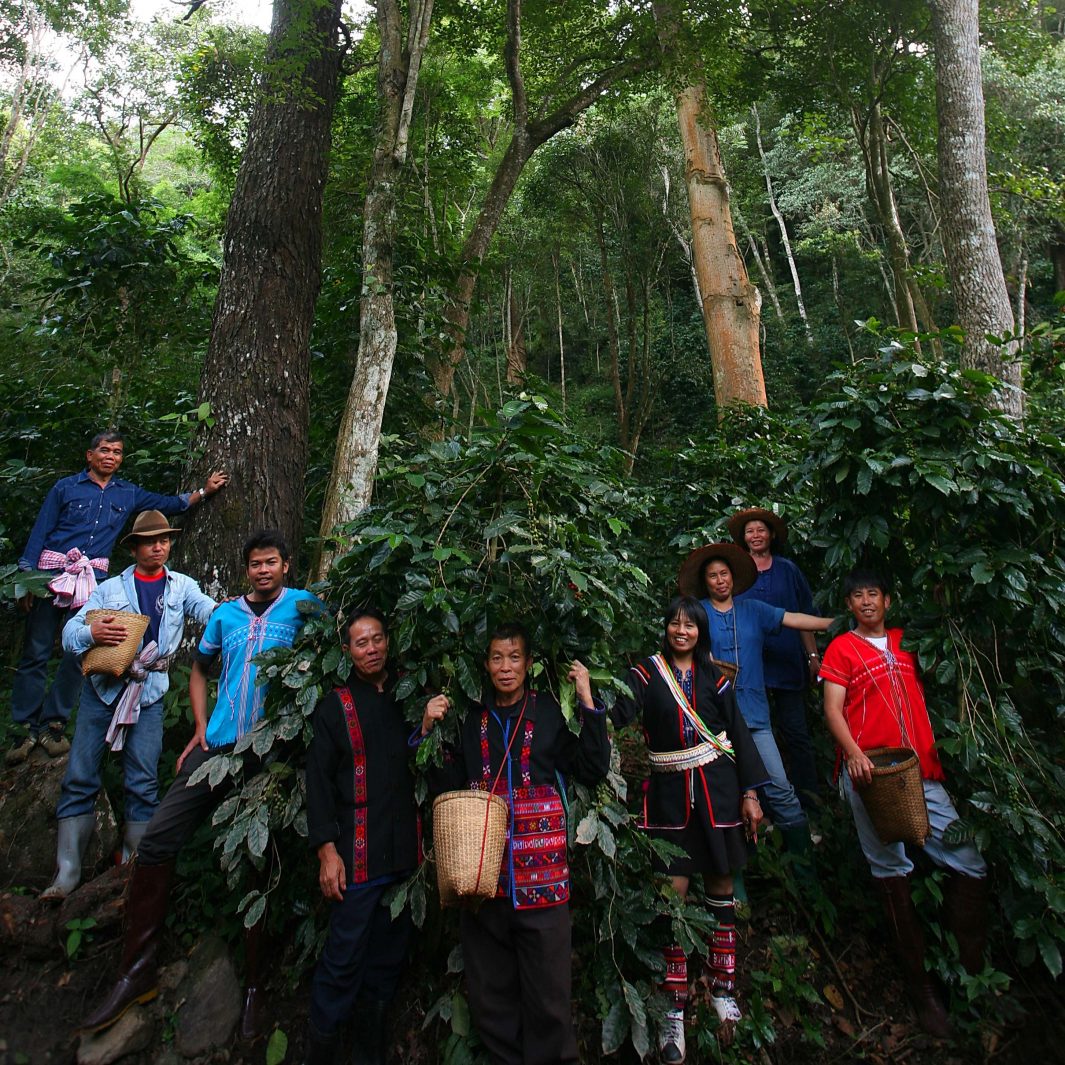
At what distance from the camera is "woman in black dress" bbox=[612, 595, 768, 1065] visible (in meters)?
2.93

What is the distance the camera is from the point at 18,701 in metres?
4.07

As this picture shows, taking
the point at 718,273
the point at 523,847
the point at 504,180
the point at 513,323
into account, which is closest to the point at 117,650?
the point at 523,847

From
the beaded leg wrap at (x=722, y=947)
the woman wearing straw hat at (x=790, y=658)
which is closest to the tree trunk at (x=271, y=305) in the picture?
the woman wearing straw hat at (x=790, y=658)

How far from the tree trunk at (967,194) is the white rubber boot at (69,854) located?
20.0ft

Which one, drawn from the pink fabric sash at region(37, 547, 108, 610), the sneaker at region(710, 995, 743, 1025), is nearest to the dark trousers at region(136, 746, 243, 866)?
the pink fabric sash at region(37, 547, 108, 610)

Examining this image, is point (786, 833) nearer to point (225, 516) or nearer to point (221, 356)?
point (225, 516)

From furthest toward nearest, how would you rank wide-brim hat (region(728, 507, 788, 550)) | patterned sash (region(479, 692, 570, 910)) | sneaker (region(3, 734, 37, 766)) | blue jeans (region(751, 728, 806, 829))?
wide-brim hat (region(728, 507, 788, 550)) < sneaker (region(3, 734, 37, 766)) < blue jeans (region(751, 728, 806, 829)) < patterned sash (region(479, 692, 570, 910))

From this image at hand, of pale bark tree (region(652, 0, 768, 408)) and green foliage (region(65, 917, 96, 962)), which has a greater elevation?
pale bark tree (region(652, 0, 768, 408))

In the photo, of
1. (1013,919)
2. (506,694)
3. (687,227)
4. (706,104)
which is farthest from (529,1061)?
Result: (687,227)

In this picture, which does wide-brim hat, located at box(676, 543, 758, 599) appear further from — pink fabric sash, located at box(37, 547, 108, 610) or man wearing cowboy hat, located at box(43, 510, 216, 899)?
pink fabric sash, located at box(37, 547, 108, 610)

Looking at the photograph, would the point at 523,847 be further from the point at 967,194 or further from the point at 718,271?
the point at 718,271

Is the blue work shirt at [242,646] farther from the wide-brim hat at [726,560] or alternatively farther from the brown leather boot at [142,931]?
the wide-brim hat at [726,560]

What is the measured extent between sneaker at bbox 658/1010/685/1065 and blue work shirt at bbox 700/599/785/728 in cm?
144

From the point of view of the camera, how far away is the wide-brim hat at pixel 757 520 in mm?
4144
